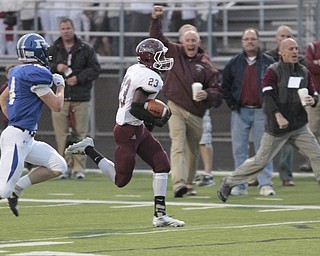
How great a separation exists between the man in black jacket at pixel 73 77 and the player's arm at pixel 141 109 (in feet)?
21.3

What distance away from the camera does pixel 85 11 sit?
21500 mm

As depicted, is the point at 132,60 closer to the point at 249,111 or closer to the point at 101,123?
the point at 101,123

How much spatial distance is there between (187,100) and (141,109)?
4079mm

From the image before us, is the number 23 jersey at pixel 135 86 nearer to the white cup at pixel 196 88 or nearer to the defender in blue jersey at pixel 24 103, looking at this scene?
the defender in blue jersey at pixel 24 103

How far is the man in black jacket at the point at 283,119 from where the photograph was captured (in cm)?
1370

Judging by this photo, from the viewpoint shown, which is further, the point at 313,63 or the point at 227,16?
the point at 227,16

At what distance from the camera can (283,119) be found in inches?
535

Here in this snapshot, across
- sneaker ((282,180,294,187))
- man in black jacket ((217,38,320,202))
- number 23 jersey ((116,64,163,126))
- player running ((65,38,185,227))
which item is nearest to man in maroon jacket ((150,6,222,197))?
man in black jacket ((217,38,320,202))

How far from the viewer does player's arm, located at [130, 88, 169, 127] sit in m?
10.9

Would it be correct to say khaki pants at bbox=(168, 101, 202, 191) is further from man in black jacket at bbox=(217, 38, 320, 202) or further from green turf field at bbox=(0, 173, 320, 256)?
man in black jacket at bbox=(217, 38, 320, 202)

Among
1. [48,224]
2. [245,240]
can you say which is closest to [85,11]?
[48,224]

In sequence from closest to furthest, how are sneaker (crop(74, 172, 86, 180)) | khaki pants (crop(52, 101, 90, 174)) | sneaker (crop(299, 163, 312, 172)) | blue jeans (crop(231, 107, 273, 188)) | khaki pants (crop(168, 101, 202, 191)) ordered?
khaki pants (crop(168, 101, 202, 191)), blue jeans (crop(231, 107, 273, 188)), khaki pants (crop(52, 101, 90, 174)), sneaker (crop(74, 172, 86, 180)), sneaker (crop(299, 163, 312, 172))

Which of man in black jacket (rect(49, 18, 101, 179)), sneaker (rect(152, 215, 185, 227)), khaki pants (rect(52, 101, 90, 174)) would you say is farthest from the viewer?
khaki pants (rect(52, 101, 90, 174))

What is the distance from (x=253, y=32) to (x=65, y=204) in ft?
12.0
